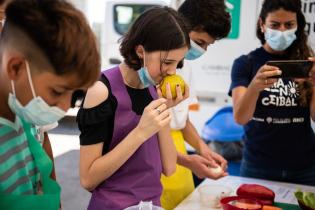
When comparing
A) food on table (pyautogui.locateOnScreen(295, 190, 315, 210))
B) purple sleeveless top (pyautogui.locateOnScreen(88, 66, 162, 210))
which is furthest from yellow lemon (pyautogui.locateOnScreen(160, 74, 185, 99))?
food on table (pyautogui.locateOnScreen(295, 190, 315, 210))

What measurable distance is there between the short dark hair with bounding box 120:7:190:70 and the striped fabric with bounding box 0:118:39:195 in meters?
0.48

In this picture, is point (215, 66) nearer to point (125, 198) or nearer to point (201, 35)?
point (201, 35)

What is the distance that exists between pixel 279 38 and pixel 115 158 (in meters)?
1.19

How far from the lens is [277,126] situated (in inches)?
80.7

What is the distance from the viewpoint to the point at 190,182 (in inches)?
77.1

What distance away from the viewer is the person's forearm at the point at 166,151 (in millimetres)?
1524

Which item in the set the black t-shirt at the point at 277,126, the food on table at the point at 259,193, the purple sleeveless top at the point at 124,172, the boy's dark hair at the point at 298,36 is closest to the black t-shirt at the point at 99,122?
the purple sleeveless top at the point at 124,172

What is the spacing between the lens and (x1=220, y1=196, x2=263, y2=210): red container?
5.00ft

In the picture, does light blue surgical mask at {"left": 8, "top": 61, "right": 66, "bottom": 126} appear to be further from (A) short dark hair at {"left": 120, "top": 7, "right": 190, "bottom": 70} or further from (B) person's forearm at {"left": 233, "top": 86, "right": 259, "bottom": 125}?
(B) person's forearm at {"left": 233, "top": 86, "right": 259, "bottom": 125}

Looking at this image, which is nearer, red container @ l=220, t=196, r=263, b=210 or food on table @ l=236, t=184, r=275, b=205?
red container @ l=220, t=196, r=263, b=210

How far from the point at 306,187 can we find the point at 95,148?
3.97 ft

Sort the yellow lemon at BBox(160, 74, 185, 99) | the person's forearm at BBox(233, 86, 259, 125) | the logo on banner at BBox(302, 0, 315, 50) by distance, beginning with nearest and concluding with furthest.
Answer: the yellow lemon at BBox(160, 74, 185, 99) → the person's forearm at BBox(233, 86, 259, 125) → the logo on banner at BBox(302, 0, 315, 50)

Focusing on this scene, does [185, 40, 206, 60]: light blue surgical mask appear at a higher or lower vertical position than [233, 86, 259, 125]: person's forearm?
higher

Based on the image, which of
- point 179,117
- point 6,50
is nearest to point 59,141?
point 179,117
